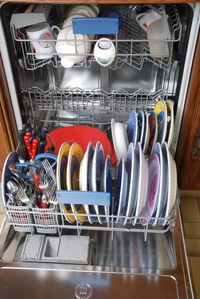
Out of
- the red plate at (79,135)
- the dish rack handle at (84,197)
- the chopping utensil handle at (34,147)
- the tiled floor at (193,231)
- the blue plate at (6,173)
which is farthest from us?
the red plate at (79,135)

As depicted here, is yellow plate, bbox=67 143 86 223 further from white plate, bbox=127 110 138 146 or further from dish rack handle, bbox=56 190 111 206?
white plate, bbox=127 110 138 146

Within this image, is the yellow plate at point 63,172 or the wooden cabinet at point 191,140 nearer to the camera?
the yellow plate at point 63,172

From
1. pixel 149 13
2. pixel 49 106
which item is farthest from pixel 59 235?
pixel 149 13

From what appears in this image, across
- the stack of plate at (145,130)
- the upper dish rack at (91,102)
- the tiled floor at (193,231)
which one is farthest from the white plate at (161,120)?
the tiled floor at (193,231)

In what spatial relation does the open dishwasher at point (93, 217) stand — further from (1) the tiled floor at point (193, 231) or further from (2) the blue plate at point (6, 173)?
(1) the tiled floor at point (193, 231)

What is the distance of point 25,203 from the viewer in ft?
3.02

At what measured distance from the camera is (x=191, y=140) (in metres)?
1.16

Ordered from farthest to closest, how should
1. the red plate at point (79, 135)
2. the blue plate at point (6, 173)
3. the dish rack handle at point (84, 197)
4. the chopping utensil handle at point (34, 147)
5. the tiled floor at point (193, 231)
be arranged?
the red plate at point (79, 135), the tiled floor at point (193, 231), the chopping utensil handle at point (34, 147), the blue plate at point (6, 173), the dish rack handle at point (84, 197)

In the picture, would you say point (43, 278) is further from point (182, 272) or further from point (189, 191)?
point (189, 191)

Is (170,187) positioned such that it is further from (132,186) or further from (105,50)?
(105,50)

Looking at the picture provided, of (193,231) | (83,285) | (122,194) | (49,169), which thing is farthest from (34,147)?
(193,231)

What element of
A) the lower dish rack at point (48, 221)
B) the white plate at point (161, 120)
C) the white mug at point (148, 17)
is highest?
the white mug at point (148, 17)

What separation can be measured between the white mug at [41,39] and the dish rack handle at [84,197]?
526 mm

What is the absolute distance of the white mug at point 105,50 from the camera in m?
0.98
